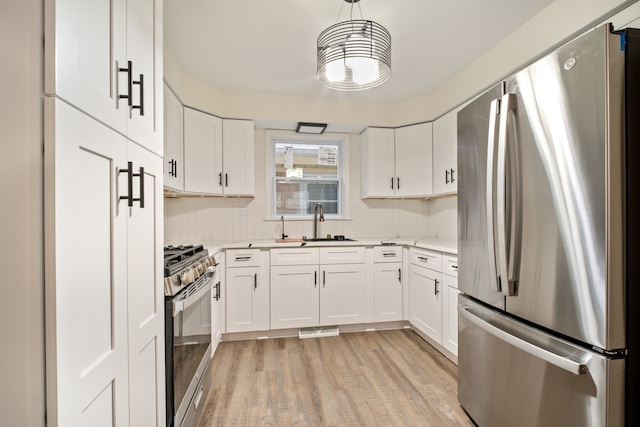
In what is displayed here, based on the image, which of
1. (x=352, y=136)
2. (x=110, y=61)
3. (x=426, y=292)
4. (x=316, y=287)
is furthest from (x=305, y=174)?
(x=110, y=61)

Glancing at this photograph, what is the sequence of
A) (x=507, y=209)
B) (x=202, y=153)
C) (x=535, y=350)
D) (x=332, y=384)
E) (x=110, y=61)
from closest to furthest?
1. (x=110, y=61)
2. (x=535, y=350)
3. (x=507, y=209)
4. (x=332, y=384)
5. (x=202, y=153)

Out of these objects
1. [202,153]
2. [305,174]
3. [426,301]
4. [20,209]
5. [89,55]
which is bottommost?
[426,301]

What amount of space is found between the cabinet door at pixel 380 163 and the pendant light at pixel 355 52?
1448 mm

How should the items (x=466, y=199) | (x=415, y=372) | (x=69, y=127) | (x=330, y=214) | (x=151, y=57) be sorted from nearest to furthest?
(x=69, y=127)
(x=151, y=57)
(x=466, y=199)
(x=415, y=372)
(x=330, y=214)

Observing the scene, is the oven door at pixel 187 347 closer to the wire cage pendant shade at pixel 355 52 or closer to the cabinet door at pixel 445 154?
the wire cage pendant shade at pixel 355 52

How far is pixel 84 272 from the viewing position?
2.20 ft

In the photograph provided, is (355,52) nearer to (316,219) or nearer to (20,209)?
(20,209)

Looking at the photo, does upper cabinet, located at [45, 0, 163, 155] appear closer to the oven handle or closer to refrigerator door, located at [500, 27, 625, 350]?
the oven handle

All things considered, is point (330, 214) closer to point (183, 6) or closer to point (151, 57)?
point (183, 6)

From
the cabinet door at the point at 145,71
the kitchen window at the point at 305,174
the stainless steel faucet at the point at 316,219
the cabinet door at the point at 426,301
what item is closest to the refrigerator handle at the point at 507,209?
the cabinet door at the point at 426,301

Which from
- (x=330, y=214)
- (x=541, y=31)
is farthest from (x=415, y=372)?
(x=541, y=31)

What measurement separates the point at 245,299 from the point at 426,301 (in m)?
1.73

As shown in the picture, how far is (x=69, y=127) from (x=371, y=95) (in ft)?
9.83

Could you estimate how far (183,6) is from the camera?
186 cm
